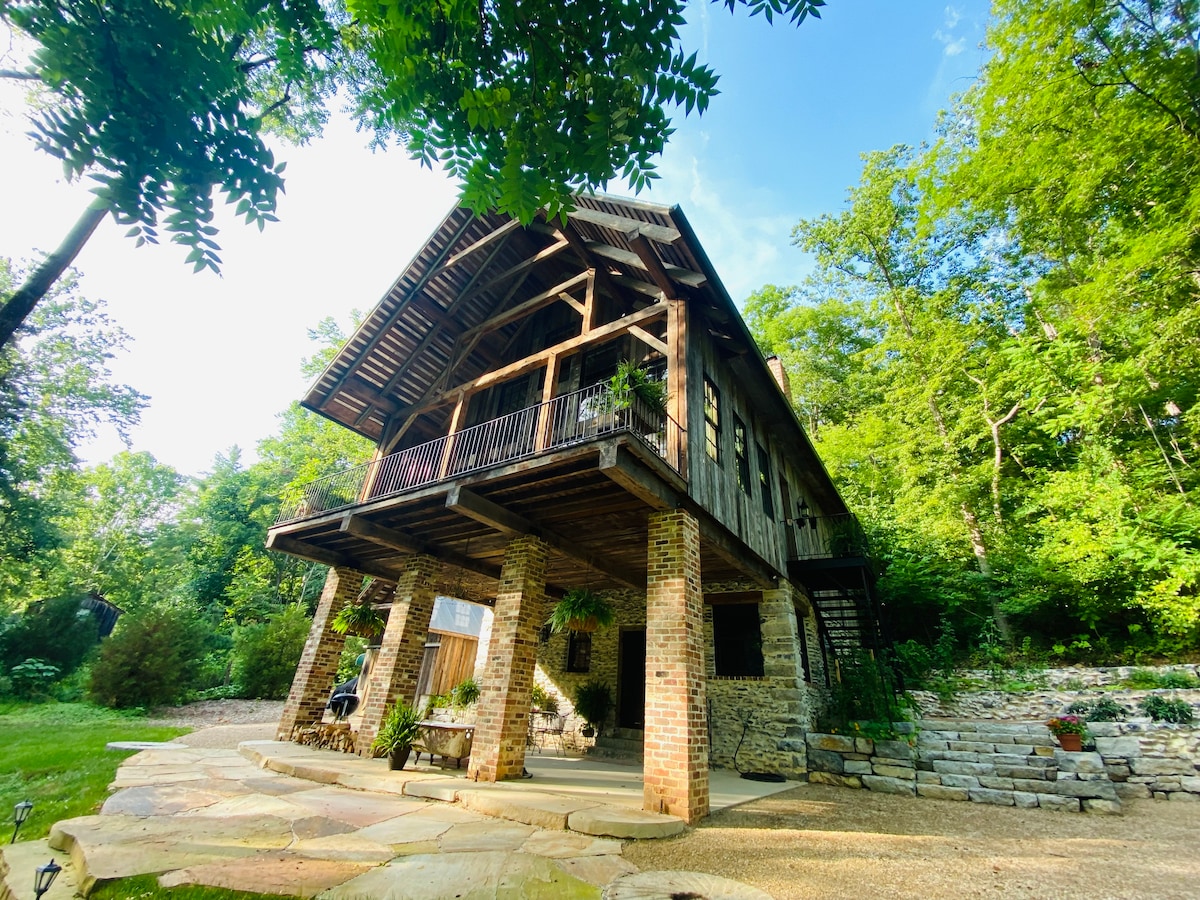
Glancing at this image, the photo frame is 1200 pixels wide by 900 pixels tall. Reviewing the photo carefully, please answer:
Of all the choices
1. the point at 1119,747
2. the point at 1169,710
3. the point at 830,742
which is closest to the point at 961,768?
the point at 830,742

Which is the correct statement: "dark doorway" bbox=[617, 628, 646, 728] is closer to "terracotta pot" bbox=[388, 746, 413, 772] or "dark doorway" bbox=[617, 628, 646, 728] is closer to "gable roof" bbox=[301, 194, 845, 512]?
"terracotta pot" bbox=[388, 746, 413, 772]

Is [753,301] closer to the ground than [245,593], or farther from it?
farther from it

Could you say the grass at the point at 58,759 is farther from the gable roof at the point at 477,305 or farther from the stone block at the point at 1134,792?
the stone block at the point at 1134,792

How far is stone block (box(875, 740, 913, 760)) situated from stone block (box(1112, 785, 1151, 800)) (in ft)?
9.50

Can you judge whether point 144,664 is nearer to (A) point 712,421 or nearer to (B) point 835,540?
(A) point 712,421

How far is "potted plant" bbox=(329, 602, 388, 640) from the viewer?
28.3ft

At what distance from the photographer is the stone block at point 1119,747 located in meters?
7.37

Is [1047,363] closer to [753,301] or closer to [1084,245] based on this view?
[1084,245]

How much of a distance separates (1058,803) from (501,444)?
31.3ft

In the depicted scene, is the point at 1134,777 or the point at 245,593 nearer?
the point at 1134,777

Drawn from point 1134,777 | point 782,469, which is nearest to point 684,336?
point 782,469

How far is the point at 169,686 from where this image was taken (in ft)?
48.0

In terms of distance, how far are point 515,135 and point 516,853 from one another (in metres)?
4.82

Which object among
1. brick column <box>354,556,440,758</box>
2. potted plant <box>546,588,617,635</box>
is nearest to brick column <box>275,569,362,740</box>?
brick column <box>354,556,440,758</box>
